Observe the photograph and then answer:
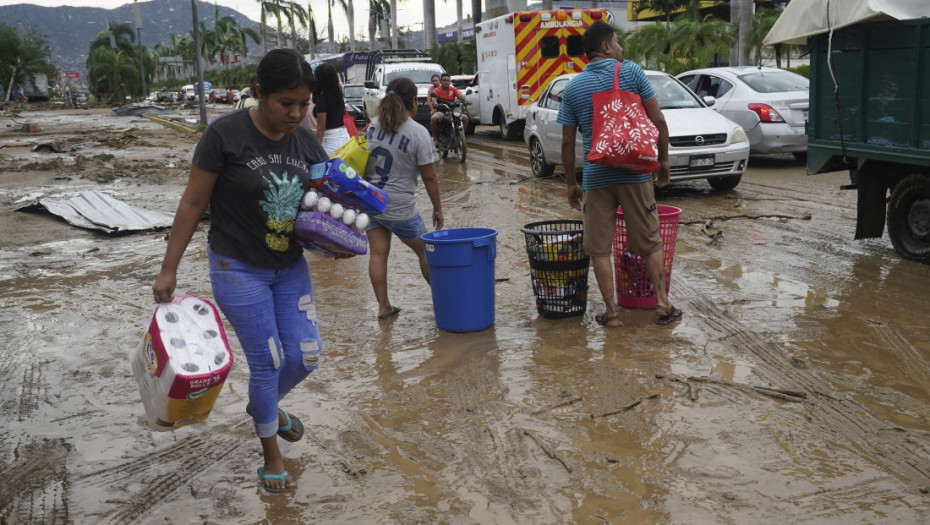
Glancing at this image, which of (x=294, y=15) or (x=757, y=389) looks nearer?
(x=757, y=389)

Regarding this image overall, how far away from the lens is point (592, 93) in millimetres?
5480

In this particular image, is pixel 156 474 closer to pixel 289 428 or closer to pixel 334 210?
pixel 289 428

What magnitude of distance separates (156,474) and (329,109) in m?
5.14

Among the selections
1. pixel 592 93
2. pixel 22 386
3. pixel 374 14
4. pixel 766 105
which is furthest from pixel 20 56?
pixel 592 93

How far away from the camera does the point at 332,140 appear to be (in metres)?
8.45

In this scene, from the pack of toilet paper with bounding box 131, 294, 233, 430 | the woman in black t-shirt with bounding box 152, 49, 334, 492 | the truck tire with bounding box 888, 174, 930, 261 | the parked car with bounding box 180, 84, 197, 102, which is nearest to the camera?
the pack of toilet paper with bounding box 131, 294, 233, 430

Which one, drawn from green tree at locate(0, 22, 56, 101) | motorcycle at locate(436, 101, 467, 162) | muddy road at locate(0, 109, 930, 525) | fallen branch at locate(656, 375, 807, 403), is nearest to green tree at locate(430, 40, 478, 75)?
motorcycle at locate(436, 101, 467, 162)

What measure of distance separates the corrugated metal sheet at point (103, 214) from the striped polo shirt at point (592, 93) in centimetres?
658

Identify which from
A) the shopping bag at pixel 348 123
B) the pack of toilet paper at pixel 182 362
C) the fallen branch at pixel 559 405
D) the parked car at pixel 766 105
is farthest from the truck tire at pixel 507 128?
the pack of toilet paper at pixel 182 362

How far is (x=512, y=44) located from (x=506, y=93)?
1.26m

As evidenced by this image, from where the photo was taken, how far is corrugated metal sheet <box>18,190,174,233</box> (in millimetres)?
10416

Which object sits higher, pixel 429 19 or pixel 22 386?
pixel 429 19

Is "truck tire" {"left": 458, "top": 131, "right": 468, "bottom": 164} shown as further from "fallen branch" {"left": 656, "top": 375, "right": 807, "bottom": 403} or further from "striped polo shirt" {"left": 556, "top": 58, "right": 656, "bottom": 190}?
"fallen branch" {"left": 656, "top": 375, "right": 807, "bottom": 403}

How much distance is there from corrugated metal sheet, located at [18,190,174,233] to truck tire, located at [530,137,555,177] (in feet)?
18.3
